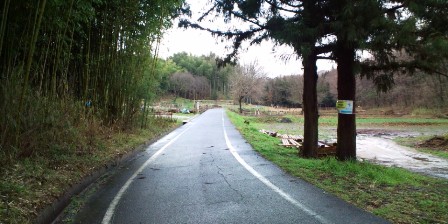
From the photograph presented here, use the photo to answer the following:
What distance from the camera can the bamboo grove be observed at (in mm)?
5922

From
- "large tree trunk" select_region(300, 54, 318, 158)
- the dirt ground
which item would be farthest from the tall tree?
the dirt ground

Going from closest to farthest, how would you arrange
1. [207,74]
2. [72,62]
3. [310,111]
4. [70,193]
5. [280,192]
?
[70,193] < [280,192] < [310,111] < [72,62] < [207,74]

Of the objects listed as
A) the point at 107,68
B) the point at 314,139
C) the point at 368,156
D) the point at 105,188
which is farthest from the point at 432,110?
Answer: the point at 105,188

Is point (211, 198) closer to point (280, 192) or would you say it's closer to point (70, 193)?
point (280, 192)

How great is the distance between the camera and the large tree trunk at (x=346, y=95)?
8.56m

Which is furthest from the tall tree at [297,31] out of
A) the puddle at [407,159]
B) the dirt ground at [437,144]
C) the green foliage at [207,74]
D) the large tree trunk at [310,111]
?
the green foliage at [207,74]

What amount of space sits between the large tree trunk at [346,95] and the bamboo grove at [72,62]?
4.96 metres

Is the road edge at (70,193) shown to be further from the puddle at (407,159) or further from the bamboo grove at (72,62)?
the puddle at (407,159)

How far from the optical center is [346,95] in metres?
8.70

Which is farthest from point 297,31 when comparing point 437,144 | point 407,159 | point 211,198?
point 437,144

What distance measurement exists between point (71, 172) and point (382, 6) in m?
7.05

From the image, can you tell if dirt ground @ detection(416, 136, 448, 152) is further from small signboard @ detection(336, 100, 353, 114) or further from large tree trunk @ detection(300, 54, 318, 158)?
small signboard @ detection(336, 100, 353, 114)

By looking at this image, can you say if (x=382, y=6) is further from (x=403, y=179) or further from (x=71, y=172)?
(x=71, y=172)

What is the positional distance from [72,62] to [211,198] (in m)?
7.34
